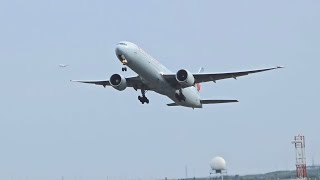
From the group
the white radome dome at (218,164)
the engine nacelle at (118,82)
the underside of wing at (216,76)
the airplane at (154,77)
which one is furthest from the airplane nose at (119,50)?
the white radome dome at (218,164)

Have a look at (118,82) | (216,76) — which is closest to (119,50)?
(118,82)

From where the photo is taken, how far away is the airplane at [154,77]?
71.8m

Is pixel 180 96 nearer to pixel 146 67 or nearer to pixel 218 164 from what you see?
pixel 146 67

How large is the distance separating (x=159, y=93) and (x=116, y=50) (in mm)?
9029

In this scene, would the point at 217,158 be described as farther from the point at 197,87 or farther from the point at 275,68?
the point at 275,68

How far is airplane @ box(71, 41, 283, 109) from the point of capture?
71812 mm

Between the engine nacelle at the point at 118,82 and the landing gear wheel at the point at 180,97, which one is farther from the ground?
the engine nacelle at the point at 118,82

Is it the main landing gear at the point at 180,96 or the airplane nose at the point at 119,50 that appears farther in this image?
the main landing gear at the point at 180,96

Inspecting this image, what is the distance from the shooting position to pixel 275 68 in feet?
225

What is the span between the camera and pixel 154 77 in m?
73.7

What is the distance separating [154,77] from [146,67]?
1.60 metres

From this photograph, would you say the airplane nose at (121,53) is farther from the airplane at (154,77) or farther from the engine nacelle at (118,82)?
the engine nacelle at (118,82)

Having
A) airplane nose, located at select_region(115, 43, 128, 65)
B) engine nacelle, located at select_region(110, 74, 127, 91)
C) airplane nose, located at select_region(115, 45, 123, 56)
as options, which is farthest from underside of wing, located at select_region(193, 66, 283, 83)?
airplane nose, located at select_region(115, 45, 123, 56)

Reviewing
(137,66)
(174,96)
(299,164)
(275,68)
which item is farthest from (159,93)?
(299,164)
